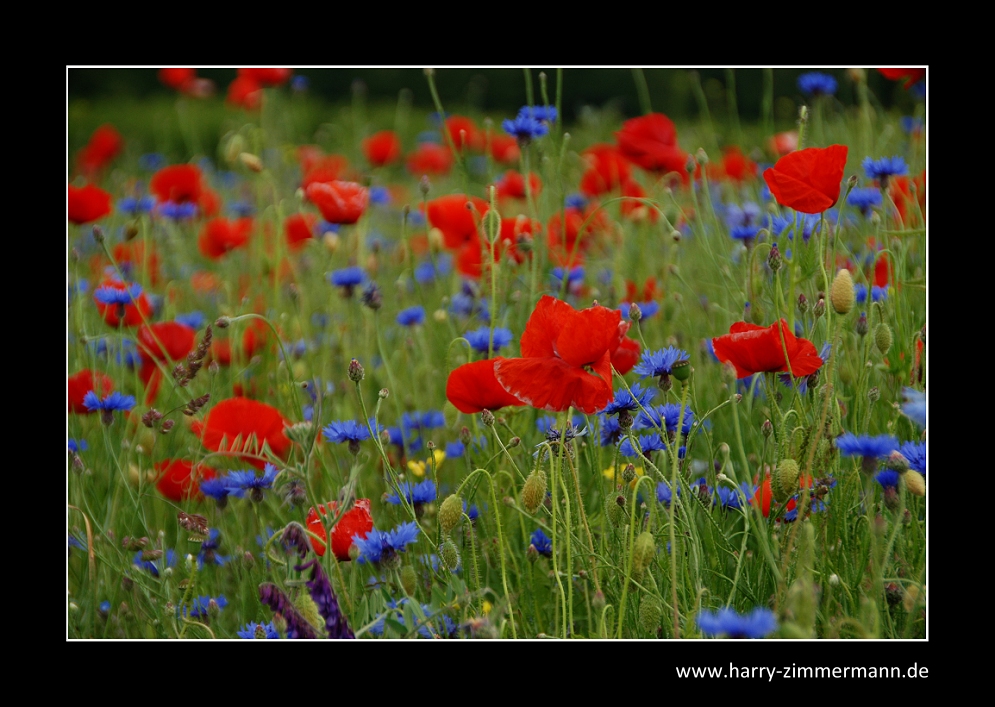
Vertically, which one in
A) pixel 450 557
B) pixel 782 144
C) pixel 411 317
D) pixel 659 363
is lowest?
pixel 450 557

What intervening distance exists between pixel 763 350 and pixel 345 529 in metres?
0.58

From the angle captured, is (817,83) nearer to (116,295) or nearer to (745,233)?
(745,233)

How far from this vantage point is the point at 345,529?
3.96 feet

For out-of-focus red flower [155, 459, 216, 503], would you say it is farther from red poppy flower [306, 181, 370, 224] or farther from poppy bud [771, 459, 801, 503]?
poppy bud [771, 459, 801, 503]

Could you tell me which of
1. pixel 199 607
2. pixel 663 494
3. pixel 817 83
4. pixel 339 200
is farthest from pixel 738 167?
pixel 199 607

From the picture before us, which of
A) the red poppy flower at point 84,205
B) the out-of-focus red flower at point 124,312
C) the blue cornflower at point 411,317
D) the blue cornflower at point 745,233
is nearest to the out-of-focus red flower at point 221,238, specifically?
the red poppy flower at point 84,205

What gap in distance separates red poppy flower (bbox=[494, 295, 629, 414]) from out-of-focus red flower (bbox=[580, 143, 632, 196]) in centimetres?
143

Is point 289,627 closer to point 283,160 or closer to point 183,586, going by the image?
point 183,586

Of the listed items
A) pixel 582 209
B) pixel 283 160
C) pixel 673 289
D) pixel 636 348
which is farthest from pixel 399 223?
pixel 636 348

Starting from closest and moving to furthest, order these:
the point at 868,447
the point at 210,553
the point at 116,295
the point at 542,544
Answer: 1. the point at 868,447
2. the point at 542,544
3. the point at 210,553
4. the point at 116,295

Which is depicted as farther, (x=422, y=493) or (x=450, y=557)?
(x=422, y=493)

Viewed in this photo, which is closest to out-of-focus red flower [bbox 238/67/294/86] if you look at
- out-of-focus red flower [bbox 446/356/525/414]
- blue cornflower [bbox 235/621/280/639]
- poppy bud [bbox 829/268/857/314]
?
out-of-focus red flower [bbox 446/356/525/414]

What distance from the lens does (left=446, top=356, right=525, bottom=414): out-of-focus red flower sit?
121 centimetres

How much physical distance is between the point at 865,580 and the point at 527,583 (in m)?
0.47
